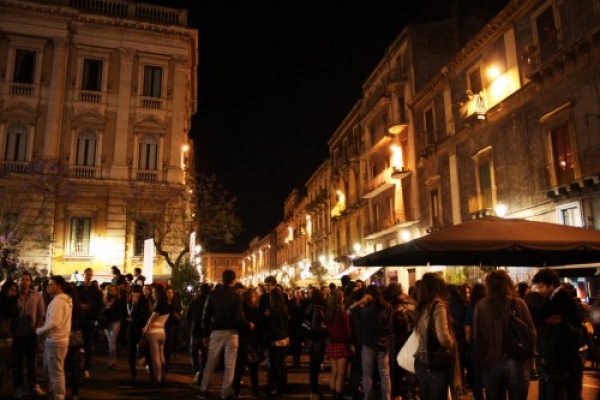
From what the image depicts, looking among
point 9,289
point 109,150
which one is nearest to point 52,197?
point 109,150

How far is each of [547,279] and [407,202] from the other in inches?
897

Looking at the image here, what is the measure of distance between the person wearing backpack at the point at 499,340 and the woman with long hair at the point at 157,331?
5.95m

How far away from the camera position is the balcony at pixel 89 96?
26.2 metres

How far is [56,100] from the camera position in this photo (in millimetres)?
25422

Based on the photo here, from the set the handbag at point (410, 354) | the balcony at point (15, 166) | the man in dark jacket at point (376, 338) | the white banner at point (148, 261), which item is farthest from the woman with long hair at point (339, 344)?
the balcony at point (15, 166)

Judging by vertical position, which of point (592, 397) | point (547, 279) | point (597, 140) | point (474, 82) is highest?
point (474, 82)

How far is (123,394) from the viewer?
835 centimetres

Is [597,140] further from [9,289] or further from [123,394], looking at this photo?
Result: [9,289]

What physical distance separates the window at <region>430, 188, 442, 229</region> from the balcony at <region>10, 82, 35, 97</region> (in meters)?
21.2

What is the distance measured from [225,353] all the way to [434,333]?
389 centimetres

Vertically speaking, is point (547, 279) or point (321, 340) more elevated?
point (547, 279)

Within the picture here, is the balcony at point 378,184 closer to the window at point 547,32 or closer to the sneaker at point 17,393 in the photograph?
the window at point 547,32

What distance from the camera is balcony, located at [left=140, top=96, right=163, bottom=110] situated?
88.5ft

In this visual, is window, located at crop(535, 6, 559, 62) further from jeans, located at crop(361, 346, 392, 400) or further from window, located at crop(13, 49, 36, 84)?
window, located at crop(13, 49, 36, 84)
